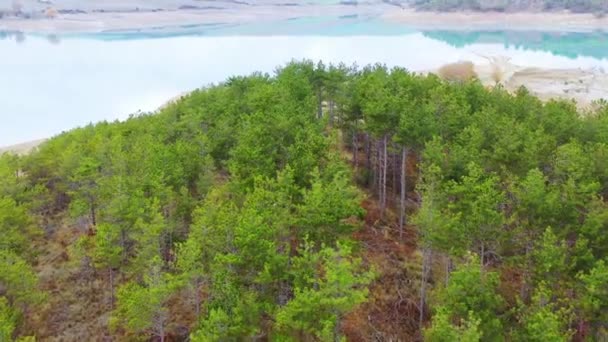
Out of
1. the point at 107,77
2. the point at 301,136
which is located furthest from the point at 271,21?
the point at 301,136

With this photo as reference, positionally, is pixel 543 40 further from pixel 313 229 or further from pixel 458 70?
pixel 313 229

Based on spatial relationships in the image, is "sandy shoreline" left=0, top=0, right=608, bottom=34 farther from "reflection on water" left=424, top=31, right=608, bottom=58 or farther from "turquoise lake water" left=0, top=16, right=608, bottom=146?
"turquoise lake water" left=0, top=16, right=608, bottom=146

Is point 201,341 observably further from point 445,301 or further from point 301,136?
A: point 301,136

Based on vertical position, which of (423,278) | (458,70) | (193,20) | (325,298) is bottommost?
(423,278)

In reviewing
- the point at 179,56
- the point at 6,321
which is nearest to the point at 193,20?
the point at 179,56

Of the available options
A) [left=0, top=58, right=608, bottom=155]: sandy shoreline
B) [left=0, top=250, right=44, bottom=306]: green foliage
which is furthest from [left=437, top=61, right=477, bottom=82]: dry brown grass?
[left=0, top=250, right=44, bottom=306]: green foliage

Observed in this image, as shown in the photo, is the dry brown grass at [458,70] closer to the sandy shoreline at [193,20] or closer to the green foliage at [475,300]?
the sandy shoreline at [193,20]
